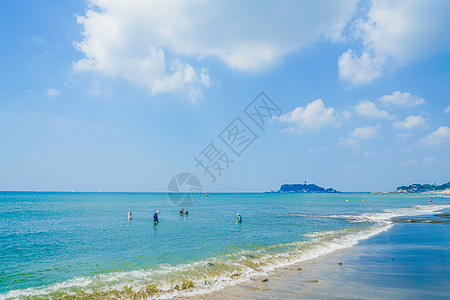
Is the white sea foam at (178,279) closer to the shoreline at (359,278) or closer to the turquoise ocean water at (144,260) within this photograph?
the turquoise ocean water at (144,260)

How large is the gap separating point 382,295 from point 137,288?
1047cm

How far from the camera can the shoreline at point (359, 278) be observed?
995 centimetres

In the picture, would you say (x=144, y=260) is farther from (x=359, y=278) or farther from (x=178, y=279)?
(x=359, y=278)

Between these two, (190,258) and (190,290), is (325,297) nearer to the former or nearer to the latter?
(190,290)

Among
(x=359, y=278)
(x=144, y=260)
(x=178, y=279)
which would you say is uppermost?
(x=359, y=278)

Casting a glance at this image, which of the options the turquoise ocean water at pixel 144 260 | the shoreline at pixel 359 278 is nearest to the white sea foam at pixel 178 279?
the turquoise ocean water at pixel 144 260

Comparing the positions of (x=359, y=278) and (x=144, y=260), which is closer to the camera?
(x=359, y=278)

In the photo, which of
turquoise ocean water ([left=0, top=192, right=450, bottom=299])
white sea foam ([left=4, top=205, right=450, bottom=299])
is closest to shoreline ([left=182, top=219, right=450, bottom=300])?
white sea foam ([left=4, top=205, right=450, bottom=299])

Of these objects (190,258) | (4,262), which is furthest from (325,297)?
(4,262)

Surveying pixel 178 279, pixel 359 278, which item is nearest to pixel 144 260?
pixel 178 279

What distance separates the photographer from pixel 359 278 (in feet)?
38.5

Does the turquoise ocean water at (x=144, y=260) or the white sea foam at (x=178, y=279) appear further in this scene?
the turquoise ocean water at (x=144, y=260)

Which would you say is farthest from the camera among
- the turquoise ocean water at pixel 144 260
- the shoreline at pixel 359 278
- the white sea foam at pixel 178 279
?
the turquoise ocean water at pixel 144 260

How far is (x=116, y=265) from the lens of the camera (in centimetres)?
1540
